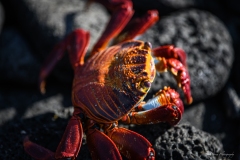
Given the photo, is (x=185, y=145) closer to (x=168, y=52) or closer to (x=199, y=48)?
(x=168, y=52)

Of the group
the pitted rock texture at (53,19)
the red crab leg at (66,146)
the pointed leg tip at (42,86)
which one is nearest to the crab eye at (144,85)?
the red crab leg at (66,146)

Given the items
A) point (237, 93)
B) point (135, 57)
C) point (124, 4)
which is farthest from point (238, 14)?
point (135, 57)

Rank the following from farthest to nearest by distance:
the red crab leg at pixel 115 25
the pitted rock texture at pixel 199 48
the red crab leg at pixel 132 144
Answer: the pitted rock texture at pixel 199 48 < the red crab leg at pixel 115 25 < the red crab leg at pixel 132 144

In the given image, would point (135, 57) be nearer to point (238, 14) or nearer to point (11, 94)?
point (11, 94)

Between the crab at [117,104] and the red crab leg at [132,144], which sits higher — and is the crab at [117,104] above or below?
above

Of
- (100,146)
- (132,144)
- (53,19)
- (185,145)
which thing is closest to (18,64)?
(53,19)

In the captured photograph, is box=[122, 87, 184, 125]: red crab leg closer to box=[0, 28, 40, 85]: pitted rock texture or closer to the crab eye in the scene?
the crab eye

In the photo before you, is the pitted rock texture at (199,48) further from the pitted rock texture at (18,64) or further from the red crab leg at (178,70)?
the pitted rock texture at (18,64)
